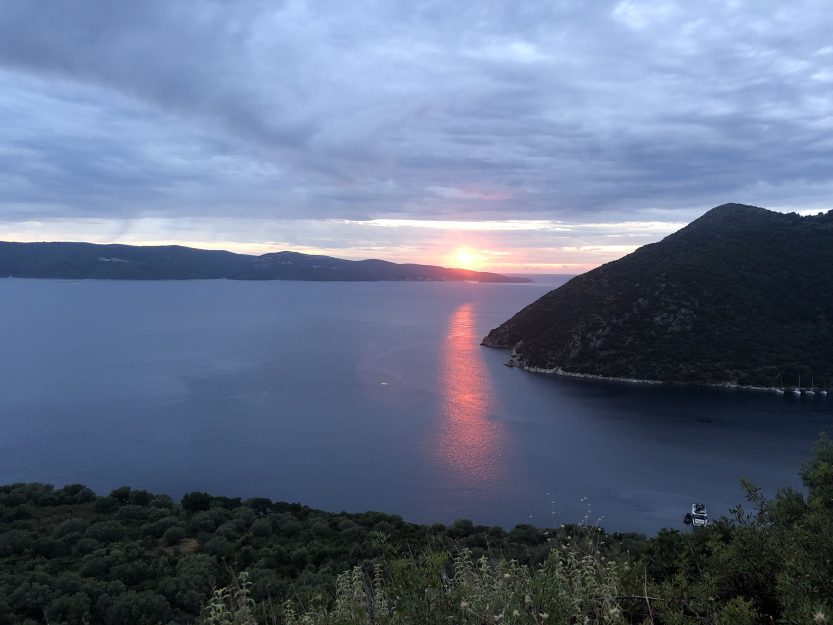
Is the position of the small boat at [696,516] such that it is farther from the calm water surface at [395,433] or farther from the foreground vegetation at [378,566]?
the foreground vegetation at [378,566]

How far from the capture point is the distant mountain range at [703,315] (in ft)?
249

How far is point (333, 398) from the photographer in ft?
233

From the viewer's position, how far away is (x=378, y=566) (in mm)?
5988

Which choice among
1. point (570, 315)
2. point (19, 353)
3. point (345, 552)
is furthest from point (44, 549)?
point (19, 353)

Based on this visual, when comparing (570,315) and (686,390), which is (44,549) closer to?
(686,390)

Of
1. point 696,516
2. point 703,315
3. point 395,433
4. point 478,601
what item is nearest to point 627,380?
point 703,315

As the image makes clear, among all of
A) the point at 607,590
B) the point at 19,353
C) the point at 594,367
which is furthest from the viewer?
the point at 19,353

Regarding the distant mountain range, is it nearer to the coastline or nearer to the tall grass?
the coastline

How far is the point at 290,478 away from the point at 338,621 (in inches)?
1763

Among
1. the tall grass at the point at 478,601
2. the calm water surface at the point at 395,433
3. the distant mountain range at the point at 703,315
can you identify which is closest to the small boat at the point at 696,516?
the calm water surface at the point at 395,433

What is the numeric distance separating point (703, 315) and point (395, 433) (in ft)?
180

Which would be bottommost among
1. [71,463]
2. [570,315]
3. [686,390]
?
[71,463]

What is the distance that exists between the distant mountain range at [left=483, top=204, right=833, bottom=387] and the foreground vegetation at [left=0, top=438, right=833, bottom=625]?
5394 cm

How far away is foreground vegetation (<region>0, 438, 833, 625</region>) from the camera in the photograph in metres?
4.21
